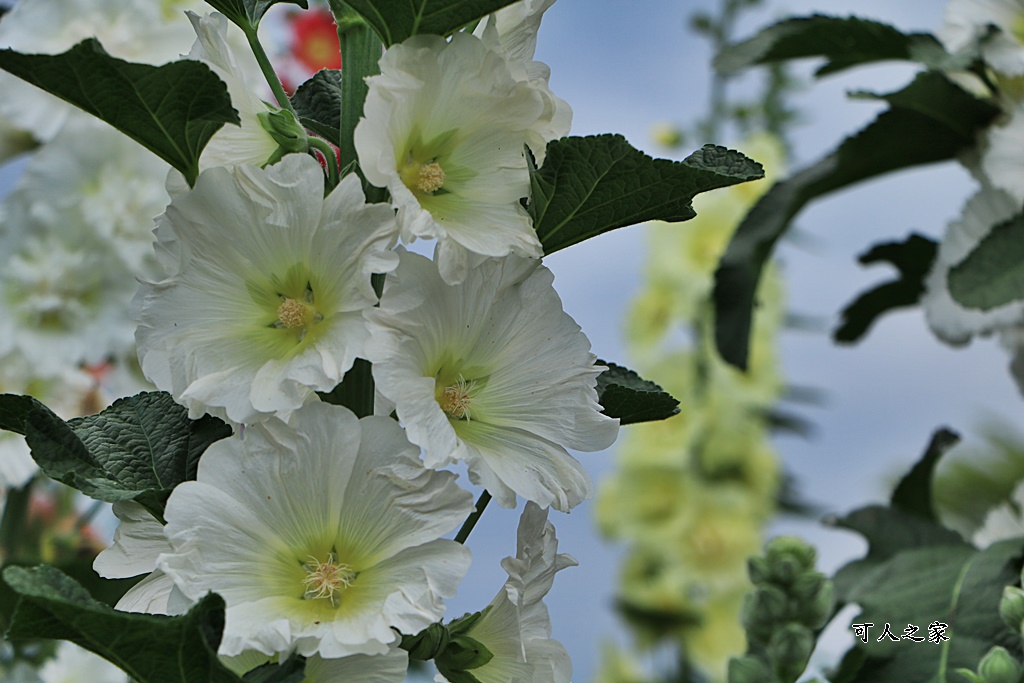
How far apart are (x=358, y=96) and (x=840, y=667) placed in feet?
1.75

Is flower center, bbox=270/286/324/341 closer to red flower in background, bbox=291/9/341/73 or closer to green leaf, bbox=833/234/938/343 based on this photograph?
green leaf, bbox=833/234/938/343

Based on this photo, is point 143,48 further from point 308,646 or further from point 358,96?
point 308,646

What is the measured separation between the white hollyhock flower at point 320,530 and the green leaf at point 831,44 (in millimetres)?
781

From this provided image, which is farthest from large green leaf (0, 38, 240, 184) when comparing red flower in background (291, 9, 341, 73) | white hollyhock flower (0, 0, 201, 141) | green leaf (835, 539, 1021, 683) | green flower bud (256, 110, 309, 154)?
red flower in background (291, 9, 341, 73)

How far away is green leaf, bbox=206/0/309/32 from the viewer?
55cm

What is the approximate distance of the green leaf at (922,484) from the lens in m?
1.00

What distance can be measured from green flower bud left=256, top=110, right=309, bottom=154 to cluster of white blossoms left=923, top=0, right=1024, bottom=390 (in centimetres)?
66

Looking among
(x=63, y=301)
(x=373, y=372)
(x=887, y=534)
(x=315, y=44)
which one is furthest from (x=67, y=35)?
(x=887, y=534)

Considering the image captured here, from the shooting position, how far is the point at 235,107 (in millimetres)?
533

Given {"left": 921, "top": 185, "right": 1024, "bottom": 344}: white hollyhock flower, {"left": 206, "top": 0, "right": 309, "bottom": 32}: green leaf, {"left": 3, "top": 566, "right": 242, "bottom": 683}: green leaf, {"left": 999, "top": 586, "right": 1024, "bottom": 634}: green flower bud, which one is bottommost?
{"left": 3, "top": 566, "right": 242, "bottom": 683}: green leaf

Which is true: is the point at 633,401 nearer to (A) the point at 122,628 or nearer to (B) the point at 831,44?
(A) the point at 122,628

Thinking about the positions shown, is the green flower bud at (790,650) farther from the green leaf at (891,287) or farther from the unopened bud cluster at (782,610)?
the green leaf at (891,287)

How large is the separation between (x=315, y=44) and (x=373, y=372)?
152cm

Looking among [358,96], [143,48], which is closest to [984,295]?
[358,96]
